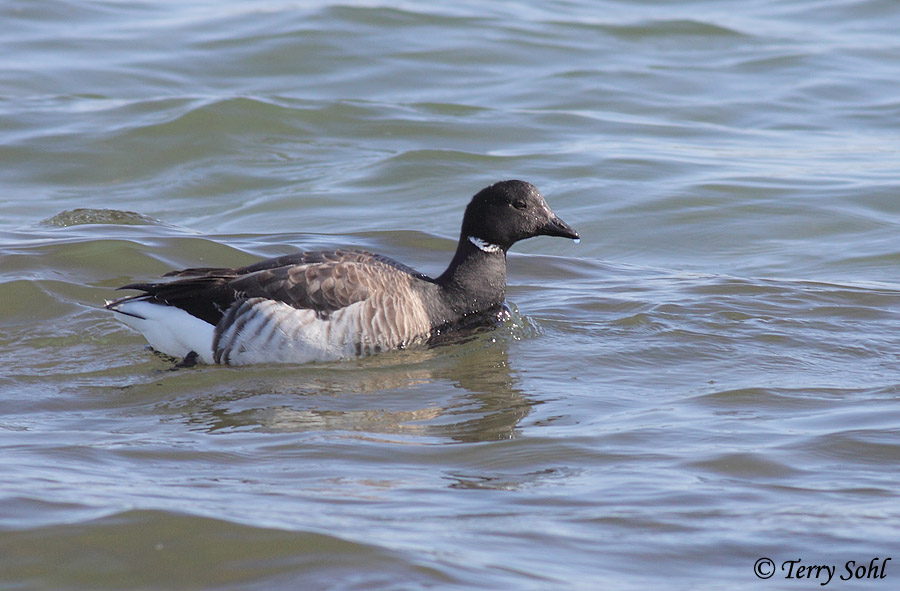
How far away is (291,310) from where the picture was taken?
8.00 m

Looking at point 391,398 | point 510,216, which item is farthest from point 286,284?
point 510,216

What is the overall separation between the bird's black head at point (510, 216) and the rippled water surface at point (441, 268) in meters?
0.70

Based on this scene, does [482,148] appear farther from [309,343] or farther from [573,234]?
[309,343]

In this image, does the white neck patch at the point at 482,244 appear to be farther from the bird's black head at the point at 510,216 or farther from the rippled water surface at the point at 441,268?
the rippled water surface at the point at 441,268

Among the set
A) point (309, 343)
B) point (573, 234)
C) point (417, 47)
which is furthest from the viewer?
point (417, 47)

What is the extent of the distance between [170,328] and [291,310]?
864mm

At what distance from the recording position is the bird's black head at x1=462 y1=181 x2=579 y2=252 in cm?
890

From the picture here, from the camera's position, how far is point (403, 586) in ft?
15.3

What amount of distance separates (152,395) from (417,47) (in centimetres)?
1265

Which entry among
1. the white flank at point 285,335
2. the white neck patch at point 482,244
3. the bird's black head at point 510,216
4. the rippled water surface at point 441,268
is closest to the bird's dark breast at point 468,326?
the rippled water surface at point 441,268

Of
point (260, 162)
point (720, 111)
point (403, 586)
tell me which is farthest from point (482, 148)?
point (403, 586)

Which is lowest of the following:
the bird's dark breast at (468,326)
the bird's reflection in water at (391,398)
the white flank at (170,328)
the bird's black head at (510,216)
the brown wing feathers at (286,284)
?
the bird's reflection in water at (391,398)

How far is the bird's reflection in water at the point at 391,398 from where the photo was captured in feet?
21.9

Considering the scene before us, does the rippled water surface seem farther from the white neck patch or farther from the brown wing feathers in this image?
the white neck patch
